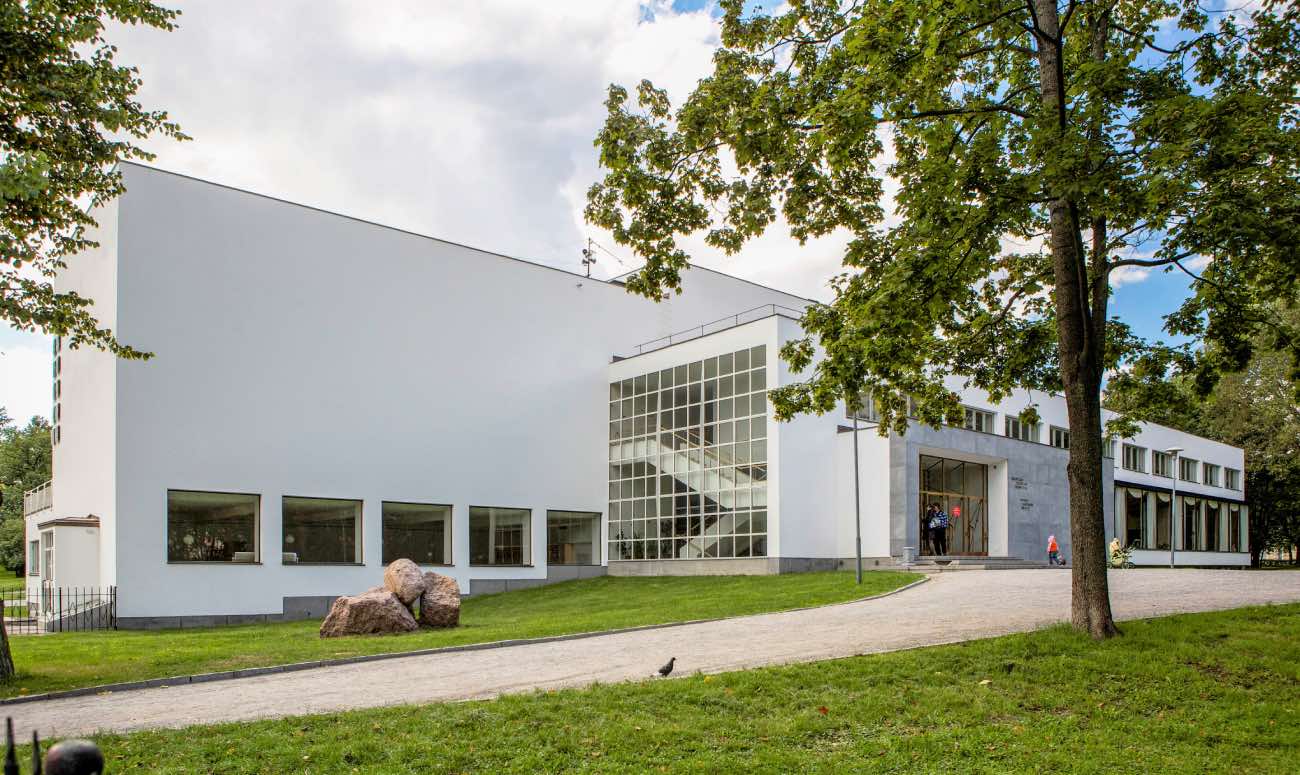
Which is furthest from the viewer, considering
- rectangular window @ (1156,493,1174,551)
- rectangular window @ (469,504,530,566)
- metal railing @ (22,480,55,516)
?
rectangular window @ (1156,493,1174,551)

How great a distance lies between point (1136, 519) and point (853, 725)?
156 feet

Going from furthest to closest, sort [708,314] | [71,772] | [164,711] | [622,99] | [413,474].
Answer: [708,314] < [413,474] < [622,99] < [164,711] < [71,772]

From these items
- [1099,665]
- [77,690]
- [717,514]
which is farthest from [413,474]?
[1099,665]

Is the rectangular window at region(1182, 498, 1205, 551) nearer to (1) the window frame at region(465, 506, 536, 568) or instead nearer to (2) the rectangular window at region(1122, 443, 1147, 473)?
(2) the rectangular window at region(1122, 443, 1147, 473)

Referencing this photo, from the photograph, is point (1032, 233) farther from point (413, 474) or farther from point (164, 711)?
point (413, 474)

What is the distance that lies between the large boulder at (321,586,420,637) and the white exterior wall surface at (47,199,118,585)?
11378mm

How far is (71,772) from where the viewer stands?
5.40ft

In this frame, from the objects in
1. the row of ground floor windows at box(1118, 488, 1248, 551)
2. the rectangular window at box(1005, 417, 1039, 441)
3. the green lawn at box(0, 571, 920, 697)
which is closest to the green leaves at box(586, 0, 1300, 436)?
the green lawn at box(0, 571, 920, 697)

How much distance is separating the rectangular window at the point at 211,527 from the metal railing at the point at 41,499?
11.9 m

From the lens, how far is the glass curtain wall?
3222 centimetres

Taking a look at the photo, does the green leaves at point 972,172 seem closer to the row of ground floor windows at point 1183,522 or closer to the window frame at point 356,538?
the window frame at point 356,538

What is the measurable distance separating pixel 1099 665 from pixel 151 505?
24783mm

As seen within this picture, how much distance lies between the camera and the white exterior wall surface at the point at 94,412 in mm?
26938

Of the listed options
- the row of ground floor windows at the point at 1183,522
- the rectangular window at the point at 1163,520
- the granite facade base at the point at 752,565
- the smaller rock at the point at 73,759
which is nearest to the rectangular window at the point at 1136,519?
the row of ground floor windows at the point at 1183,522
